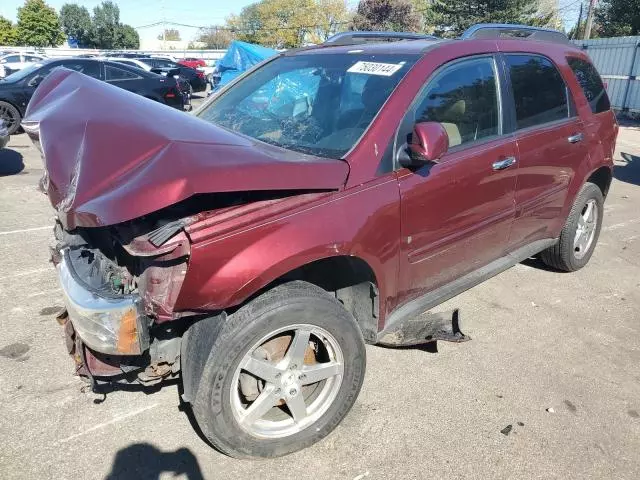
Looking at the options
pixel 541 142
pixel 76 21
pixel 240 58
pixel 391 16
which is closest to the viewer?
pixel 541 142

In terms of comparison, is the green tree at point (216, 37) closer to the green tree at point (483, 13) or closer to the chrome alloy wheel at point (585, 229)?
the green tree at point (483, 13)

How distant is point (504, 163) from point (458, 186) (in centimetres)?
50

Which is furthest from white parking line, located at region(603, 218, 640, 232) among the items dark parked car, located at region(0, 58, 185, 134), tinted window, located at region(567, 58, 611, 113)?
dark parked car, located at region(0, 58, 185, 134)

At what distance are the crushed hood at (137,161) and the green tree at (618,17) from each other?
25319 millimetres

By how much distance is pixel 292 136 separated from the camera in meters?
2.97

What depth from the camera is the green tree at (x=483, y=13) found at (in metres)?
30.6

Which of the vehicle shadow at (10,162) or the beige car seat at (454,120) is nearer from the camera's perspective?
the beige car seat at (454,120)

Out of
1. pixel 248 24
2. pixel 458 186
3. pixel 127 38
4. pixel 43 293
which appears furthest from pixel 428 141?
pixel 248 24

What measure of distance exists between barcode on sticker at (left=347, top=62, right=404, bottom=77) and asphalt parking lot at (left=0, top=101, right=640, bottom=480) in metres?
1.78

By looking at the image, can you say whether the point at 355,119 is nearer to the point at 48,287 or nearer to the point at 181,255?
the point at 181,255

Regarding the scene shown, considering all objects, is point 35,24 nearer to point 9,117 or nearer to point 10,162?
point 9,117

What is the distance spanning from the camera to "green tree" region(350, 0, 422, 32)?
1716 inches

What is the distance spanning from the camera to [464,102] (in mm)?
3180

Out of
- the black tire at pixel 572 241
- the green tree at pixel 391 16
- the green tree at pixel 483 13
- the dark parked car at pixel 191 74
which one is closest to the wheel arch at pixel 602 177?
the black tire at pixel 572 241
